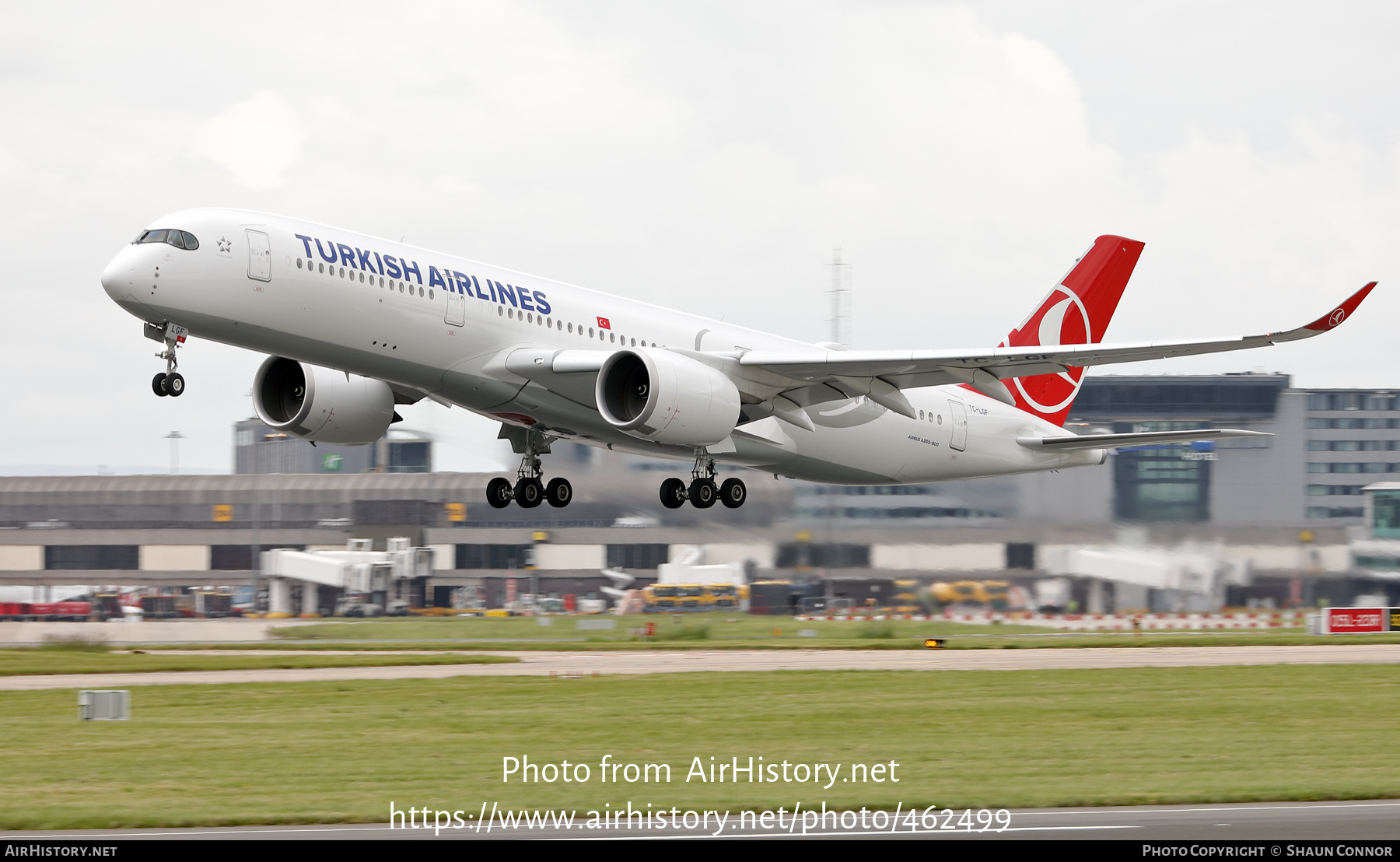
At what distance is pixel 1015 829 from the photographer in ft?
58.6

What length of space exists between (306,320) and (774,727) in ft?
37.6

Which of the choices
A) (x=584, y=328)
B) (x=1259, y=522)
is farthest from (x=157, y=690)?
(x=1259, y=522)

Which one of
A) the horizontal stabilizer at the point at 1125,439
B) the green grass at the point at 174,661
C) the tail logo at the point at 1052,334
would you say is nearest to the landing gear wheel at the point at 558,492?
the green grass at the point at 174,661

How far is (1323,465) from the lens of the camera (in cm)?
7244

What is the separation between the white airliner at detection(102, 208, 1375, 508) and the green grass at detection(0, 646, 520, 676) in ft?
37.8

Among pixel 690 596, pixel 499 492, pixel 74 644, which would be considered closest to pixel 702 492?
pixel 499 492

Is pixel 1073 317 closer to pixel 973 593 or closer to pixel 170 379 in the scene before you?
pixel 973 593

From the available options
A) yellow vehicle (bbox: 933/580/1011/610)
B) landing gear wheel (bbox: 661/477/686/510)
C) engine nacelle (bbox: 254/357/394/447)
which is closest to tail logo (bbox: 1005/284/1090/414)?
landing gear wheel (bbox: 661/477/686/510)

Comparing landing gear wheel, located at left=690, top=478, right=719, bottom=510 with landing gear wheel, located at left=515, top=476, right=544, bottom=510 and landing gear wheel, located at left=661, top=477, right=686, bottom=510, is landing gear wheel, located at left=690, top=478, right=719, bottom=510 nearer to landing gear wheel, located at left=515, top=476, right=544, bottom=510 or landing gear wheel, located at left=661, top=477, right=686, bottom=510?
landing gear wheel, located at left=661, top=477, right=686, bottom=510

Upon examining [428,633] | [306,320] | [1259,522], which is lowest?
[428,633]

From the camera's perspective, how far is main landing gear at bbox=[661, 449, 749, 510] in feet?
104

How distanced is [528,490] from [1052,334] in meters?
14.0

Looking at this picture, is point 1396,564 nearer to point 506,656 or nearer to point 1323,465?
→ point 1323,465

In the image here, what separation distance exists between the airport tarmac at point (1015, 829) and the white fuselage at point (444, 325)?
10.5 m
